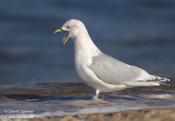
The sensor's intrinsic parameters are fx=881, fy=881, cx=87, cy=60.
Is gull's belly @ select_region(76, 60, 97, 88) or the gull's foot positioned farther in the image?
gull's belly @ select_region(76, 60, 97, 88)

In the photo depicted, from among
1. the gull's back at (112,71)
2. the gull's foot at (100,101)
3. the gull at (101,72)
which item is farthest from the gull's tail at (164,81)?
the gull's foot at (100,101)

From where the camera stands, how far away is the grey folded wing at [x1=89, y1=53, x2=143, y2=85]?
276 inches

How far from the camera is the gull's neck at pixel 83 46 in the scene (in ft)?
23.2

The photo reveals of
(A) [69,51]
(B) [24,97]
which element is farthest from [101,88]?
(A) [69,51]

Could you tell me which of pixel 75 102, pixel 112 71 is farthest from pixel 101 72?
pixel 75 102

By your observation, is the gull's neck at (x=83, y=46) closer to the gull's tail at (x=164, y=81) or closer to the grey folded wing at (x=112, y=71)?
the grey folded wing at (x=112, y=71)

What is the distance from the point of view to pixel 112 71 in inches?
277

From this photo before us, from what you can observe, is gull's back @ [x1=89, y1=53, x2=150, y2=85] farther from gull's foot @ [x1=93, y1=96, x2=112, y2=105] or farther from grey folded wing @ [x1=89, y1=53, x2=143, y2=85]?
gull's foot @ [x1=93, y1=96, x2=112, y2=105]

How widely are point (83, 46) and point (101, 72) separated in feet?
0.89

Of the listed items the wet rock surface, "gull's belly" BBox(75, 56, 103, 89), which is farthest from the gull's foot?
"gull's belly" BBox(75, 56, 103, 89)

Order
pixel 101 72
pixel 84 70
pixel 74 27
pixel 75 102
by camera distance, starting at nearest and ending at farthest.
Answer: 1. pixel 75 102
2. pixel 84 70
3. pixel 101 72
4. pixel 74 27

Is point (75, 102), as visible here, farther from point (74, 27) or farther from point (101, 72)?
point (74, 27)

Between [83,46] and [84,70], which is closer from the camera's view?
[84,70]

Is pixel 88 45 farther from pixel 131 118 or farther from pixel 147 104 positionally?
pixel 131 118
